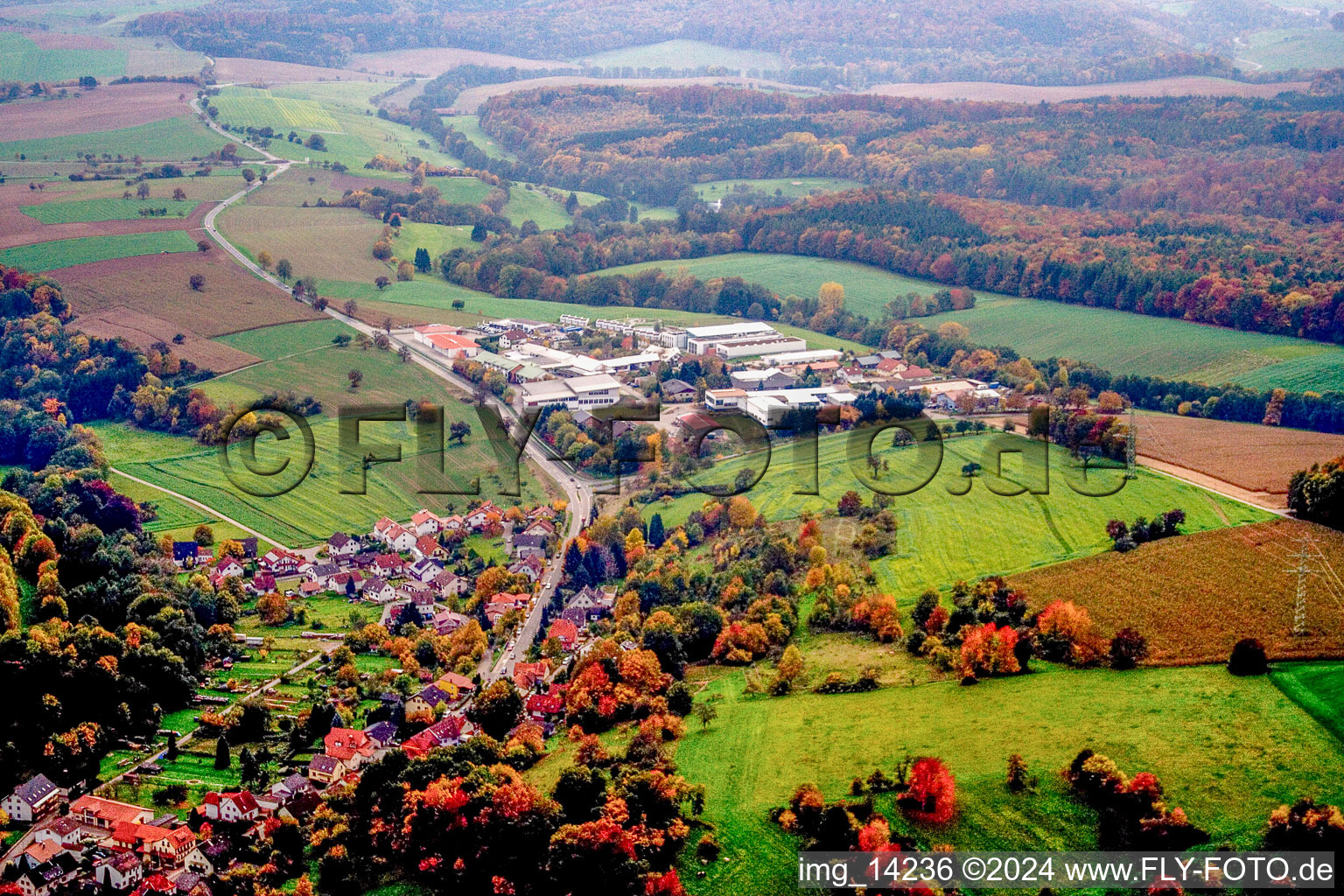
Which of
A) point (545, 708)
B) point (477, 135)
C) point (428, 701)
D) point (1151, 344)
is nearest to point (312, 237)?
point (477, 135)

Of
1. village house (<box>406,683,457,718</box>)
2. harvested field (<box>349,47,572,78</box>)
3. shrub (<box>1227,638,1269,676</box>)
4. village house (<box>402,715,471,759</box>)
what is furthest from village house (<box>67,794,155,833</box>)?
harvested field (<box>349,47,572,78</box>)

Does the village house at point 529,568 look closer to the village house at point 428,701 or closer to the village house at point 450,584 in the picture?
the village house at point 450,584

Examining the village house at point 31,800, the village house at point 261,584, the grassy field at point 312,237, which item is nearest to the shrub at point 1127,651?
the village house at point 31,800

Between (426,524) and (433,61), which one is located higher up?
(433,61)

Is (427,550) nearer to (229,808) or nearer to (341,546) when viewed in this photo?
(341,546)

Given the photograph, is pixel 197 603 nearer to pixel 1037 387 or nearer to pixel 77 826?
pixel 77 826

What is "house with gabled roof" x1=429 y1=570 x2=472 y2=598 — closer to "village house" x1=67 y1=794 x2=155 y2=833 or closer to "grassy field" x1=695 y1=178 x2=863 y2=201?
"village house" x1=67 y1=794 x2=155 y2=833
